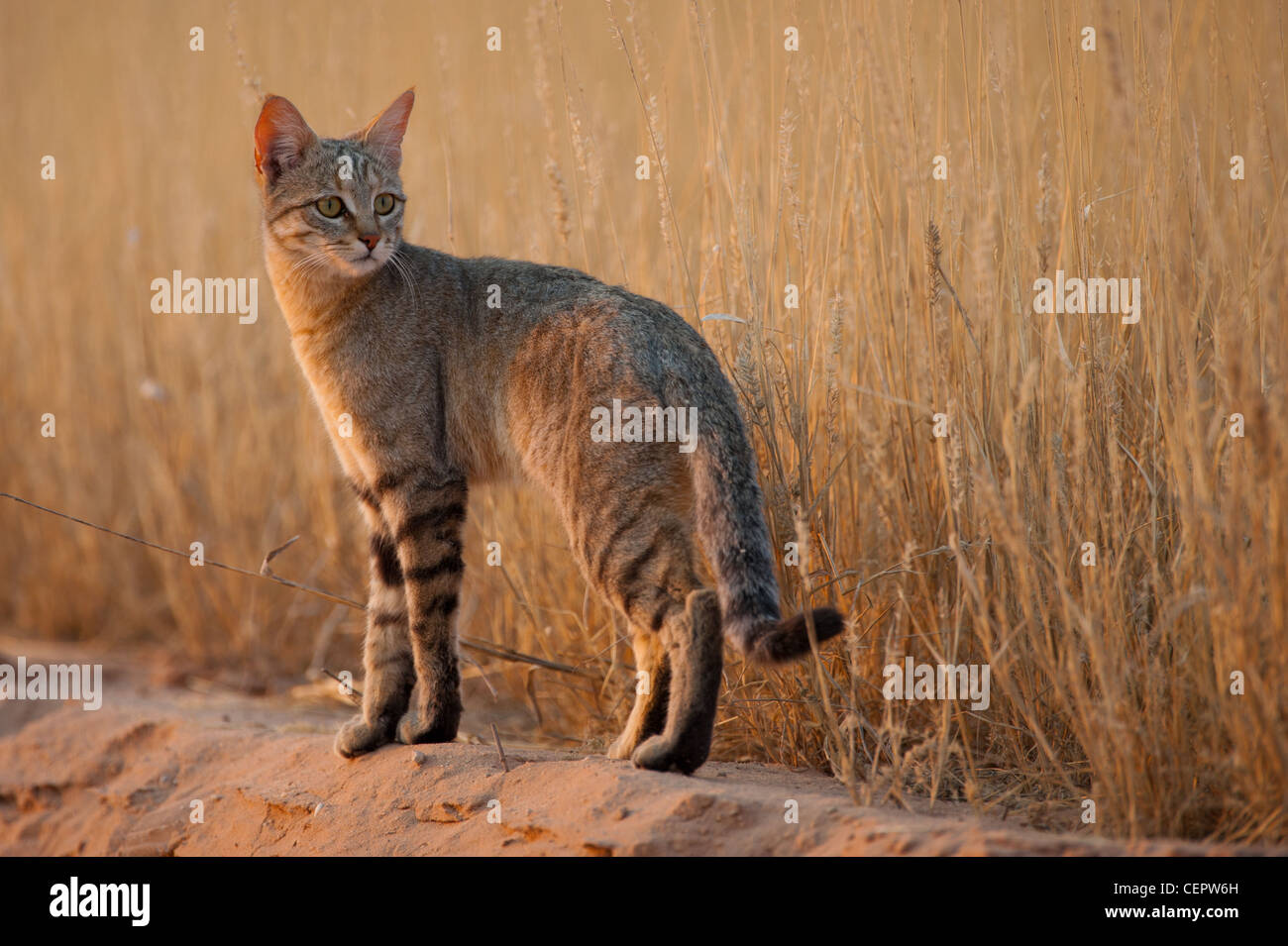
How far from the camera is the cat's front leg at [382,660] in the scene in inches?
120

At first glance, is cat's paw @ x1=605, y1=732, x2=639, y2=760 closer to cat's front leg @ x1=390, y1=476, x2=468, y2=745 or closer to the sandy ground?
the sandy ground

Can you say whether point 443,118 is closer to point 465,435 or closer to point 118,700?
point 465,435

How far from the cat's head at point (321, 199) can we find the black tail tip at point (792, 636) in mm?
1529

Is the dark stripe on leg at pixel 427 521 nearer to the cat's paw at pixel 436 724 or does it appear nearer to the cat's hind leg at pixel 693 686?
the cat's paw at pixel 436 724

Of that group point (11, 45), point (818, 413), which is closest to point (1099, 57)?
point (818, 413)

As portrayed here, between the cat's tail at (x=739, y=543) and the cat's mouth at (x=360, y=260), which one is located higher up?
the cat's mouth at (x=360, y=260)

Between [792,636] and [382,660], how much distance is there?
1379 mm

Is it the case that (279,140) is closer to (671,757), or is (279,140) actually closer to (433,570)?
(433,570)

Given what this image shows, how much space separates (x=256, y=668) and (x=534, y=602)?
1.83 metres
